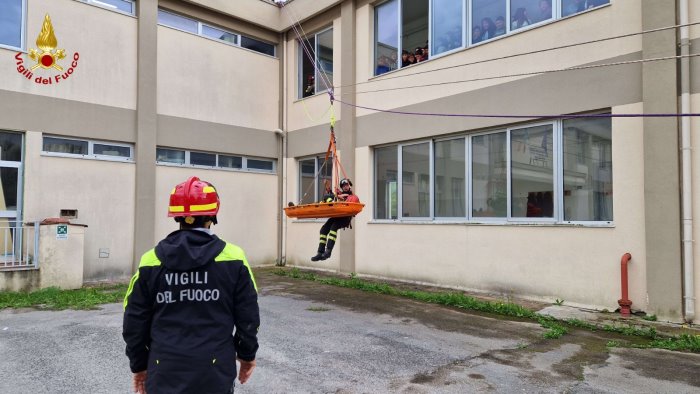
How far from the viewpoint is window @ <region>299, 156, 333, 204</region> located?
1355 centimetres

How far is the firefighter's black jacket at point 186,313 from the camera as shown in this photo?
2.37 meters

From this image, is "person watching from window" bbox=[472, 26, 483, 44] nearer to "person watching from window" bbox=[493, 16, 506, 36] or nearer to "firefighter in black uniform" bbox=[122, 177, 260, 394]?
"person watching from window" bbox=[493, 16, 506, 36]

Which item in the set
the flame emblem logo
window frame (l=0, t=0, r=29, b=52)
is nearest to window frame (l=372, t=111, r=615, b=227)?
the flame emblem logo

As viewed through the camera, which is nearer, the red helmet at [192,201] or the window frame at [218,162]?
the red helmet at [192,201]

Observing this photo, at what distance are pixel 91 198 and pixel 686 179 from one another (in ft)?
37.8

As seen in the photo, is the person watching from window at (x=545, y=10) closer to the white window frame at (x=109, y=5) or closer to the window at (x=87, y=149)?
the white window frame at (x=109, y=5)

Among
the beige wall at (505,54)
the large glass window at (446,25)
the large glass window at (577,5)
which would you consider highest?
the large glass window at (446,25)

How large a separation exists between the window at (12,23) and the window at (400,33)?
25.9ft

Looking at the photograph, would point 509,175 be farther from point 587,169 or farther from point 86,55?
point 86,55

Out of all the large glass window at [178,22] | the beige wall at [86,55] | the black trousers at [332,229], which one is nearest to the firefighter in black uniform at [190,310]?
the black trousers at [332,229]

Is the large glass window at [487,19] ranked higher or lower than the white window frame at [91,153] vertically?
higher

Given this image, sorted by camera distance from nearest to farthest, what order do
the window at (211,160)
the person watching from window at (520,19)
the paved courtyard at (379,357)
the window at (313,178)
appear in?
1. the paved courtyard at (379,357)
2. the person watching from window at (520,19)
3. the window at (211,160)
4. the window at (313,178)

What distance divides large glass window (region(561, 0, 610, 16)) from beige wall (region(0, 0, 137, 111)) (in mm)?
9664

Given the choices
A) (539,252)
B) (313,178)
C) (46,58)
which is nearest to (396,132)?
(313,178)
